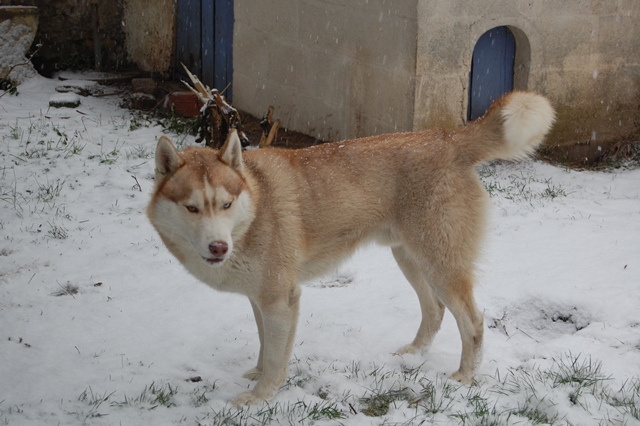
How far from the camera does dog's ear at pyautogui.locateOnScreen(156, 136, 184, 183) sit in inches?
130

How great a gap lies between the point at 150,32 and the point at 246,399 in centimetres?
775

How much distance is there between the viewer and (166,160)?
337 cm

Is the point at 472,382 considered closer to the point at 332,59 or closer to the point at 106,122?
the point at 332,59

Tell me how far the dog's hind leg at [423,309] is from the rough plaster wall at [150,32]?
6832mm

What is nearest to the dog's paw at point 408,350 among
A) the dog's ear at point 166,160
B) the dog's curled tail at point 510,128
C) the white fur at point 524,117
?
the dog's curled tail at point 510,128

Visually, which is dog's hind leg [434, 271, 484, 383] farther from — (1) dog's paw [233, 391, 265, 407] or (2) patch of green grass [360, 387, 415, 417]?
(1) dog's paw [233, 391, 265, 407]

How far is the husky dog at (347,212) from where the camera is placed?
3465 millimetres

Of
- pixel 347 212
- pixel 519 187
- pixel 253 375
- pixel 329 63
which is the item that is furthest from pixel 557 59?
pixel 253 375

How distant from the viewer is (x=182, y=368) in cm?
387

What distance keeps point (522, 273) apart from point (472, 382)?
4.88ft

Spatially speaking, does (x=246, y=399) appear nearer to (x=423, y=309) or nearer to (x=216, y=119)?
(x=423, y=309)

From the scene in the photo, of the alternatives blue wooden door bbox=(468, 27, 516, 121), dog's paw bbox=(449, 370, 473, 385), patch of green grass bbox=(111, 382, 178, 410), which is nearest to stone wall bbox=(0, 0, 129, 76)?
blue wooden door bbox=(468, 27, 516, 121)

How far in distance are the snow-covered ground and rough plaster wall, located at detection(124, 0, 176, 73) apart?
374 cm

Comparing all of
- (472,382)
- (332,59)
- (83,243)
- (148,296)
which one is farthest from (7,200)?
(472,382)
